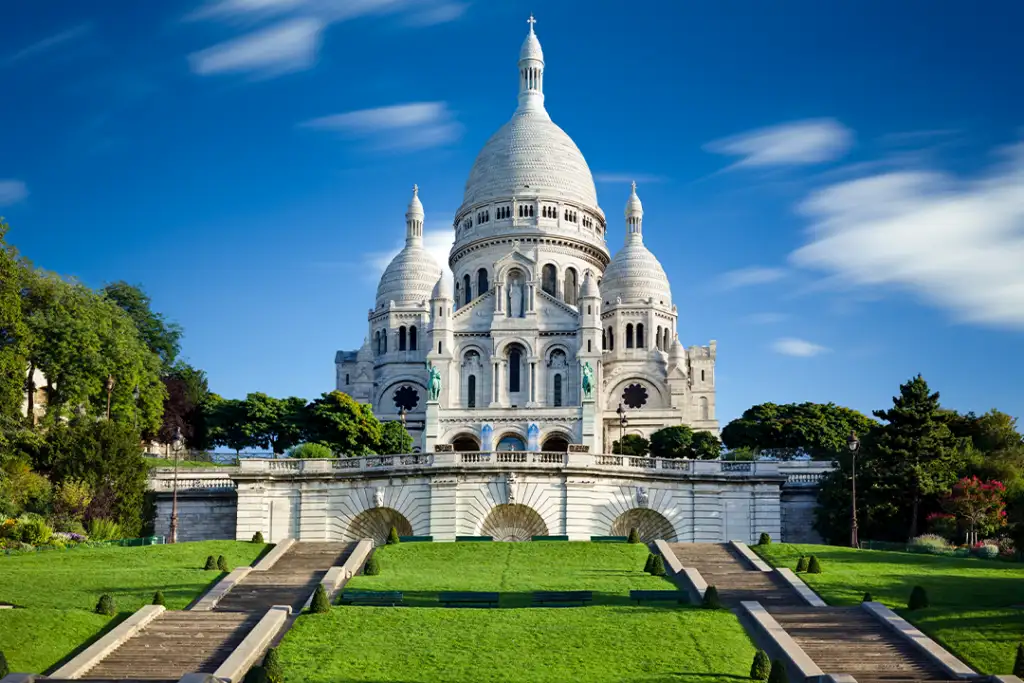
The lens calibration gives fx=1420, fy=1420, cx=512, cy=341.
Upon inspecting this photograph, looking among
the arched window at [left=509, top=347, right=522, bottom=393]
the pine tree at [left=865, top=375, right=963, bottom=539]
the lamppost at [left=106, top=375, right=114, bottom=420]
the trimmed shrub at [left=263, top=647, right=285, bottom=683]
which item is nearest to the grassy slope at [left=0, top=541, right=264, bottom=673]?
the trimmed shrub at [left=263, top=647, right=285, bottom=683]

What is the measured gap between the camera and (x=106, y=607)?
3709cm

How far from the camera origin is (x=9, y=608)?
36.7 metres

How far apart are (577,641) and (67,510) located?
2829 cm

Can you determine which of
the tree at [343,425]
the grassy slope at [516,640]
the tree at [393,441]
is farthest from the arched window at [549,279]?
the grassy slope at [516,640]

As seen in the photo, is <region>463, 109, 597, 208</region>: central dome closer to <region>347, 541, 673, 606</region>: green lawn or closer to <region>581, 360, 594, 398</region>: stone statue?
<region>581, 360, 594, 398</region>: stone statue

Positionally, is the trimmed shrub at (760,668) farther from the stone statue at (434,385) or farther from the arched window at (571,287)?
the arched window at (571,287)

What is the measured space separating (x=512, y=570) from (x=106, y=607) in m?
13.1

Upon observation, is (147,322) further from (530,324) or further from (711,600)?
(711,600)

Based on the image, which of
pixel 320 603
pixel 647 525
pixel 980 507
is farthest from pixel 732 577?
pixel 980 507

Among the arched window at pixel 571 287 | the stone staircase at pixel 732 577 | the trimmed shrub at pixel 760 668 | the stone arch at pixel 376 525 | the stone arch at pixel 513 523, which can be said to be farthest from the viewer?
the arched window at pixel 571 287

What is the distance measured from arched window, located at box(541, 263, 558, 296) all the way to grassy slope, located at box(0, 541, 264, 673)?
2487 inches

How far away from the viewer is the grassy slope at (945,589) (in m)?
34.1

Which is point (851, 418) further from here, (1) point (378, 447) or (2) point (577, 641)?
(2) point (577, 641)

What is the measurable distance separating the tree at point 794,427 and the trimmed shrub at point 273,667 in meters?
58.2
